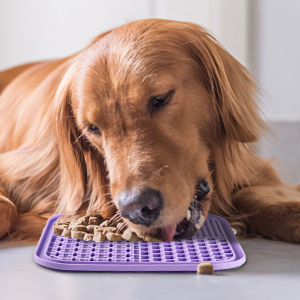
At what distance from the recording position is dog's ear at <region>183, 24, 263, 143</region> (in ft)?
5.70

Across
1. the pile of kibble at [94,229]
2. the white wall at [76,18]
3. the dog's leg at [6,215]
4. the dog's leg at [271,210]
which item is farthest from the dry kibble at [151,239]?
the white wall at [76,18]

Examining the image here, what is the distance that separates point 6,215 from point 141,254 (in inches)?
24.6

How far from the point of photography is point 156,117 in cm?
157

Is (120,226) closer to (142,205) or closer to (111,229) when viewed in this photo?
(111,229)

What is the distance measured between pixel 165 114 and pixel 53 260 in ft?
1.94

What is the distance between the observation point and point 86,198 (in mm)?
1997

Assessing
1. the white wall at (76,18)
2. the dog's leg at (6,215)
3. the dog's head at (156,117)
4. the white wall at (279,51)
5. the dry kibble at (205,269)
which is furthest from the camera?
the white wall at (76,18)

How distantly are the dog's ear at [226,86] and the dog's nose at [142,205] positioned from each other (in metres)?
0.48

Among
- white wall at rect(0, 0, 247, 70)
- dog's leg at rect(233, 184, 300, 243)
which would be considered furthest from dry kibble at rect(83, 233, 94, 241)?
white wall at rect(0, 0, 247, 70)

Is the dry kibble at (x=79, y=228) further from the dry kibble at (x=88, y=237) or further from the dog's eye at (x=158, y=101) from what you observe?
the dog's eye at (x=158, y=101)

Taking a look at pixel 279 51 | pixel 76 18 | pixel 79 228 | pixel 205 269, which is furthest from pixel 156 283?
pixel 76 18

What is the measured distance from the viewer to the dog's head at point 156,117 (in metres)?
1.50

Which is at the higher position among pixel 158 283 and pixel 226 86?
pixel 226 86

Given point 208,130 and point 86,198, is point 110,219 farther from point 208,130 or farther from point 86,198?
point 208,130
